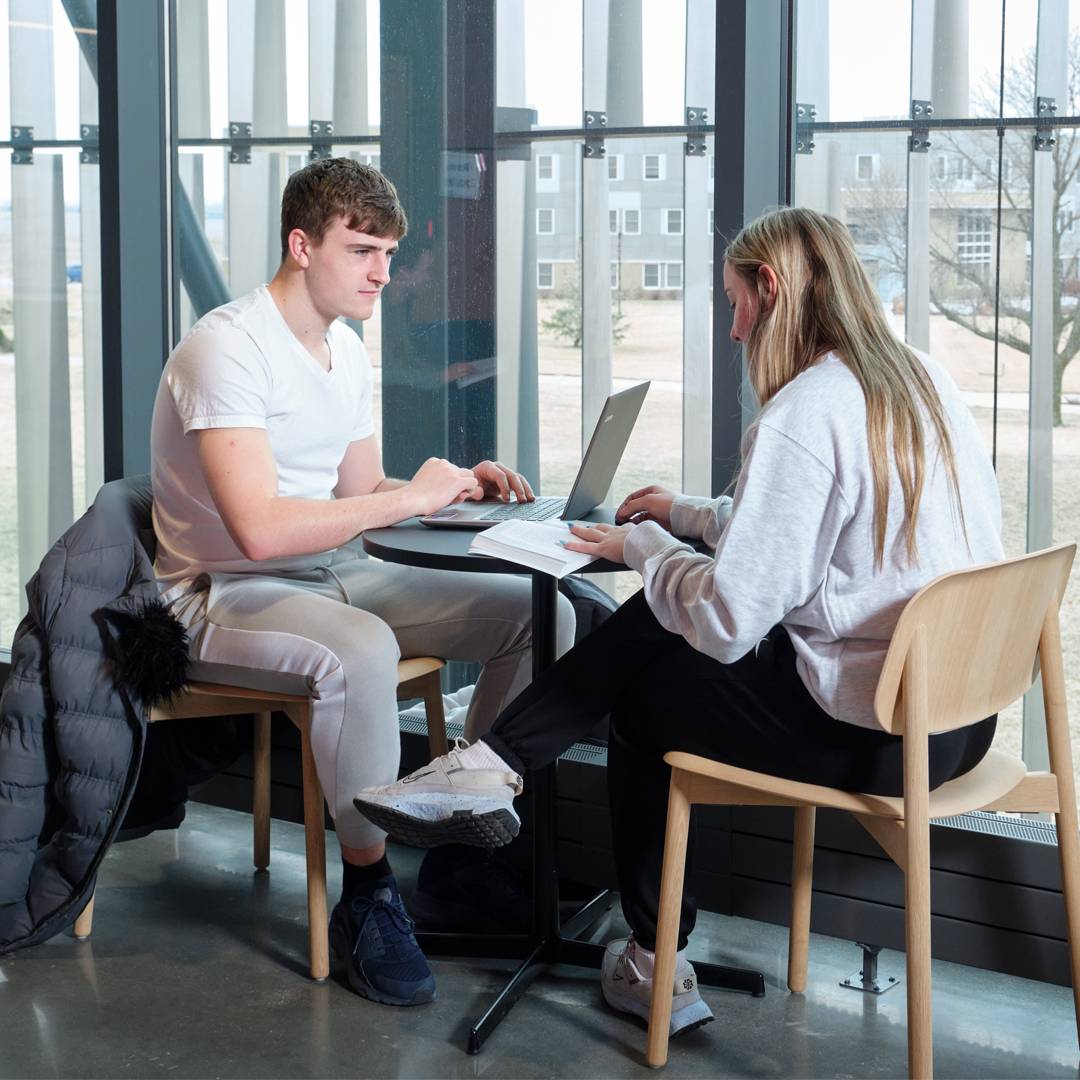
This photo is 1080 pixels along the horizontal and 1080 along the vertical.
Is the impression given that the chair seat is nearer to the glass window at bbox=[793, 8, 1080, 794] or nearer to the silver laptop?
the silver laptop

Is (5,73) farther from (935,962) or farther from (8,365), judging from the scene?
(935,962)

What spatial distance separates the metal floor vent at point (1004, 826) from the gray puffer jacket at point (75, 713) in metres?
1.31

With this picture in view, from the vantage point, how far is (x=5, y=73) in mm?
3521

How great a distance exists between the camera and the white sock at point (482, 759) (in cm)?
202

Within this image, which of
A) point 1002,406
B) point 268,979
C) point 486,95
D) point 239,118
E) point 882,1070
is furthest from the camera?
point 239,118

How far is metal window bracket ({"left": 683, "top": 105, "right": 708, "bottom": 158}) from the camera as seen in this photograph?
271cm

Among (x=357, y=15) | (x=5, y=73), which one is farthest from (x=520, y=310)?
(x=5, y=73)

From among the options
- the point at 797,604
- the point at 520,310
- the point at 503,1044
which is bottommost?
the point at 503,1044

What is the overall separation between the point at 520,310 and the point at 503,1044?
150cm

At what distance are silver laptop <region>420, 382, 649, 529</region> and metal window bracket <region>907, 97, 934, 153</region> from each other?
2.30 feet

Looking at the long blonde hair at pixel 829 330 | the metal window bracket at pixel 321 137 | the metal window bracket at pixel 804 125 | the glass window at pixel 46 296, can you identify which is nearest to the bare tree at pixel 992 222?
the metal window bracket at pixel 804 125

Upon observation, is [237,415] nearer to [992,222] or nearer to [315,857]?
[315,857]

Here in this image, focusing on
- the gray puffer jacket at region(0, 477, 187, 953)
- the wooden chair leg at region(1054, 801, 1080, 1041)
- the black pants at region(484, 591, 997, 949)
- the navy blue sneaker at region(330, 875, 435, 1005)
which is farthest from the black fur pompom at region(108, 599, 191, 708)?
the wooden chair leg at region(1054, 801, 1080, 1041)

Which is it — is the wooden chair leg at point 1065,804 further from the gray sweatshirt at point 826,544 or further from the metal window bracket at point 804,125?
the metal window bracket at point 804,125
